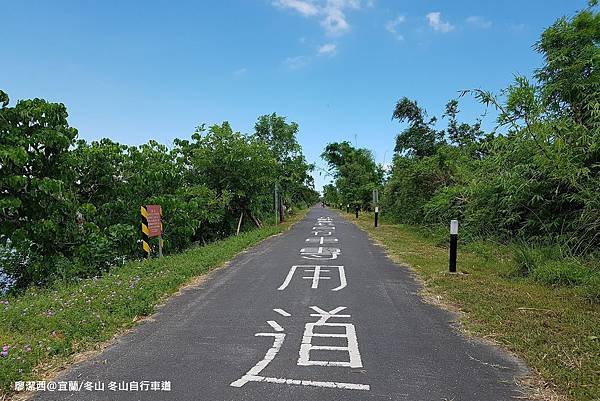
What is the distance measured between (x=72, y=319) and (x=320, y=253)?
25.9 ft

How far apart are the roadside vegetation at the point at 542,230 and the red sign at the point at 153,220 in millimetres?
6396

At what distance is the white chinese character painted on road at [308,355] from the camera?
142 inches

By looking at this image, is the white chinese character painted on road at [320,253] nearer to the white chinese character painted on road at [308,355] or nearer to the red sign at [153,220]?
the red sign at [153,220]

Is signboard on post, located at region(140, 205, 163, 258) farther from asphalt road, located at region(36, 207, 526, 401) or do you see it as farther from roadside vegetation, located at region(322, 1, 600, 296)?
roadside vegetation, located at region(322, 1, 600, 296)

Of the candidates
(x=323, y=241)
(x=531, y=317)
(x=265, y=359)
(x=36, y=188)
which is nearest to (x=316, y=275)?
(x=531, y=317)

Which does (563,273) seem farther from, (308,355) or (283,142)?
(283,142)

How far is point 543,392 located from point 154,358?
3517 mm

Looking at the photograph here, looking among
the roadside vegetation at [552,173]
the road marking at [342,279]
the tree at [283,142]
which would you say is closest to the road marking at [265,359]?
the road marking at [342,279]

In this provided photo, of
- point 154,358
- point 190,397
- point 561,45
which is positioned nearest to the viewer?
point 190,397

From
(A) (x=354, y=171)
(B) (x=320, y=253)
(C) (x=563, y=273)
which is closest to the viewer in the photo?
(C) (x=563, y=273)

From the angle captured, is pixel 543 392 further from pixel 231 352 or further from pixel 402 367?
pixel 231 352

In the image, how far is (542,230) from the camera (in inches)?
406

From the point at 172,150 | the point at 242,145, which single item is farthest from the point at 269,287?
the point at 242,145

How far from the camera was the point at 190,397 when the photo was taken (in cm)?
336
